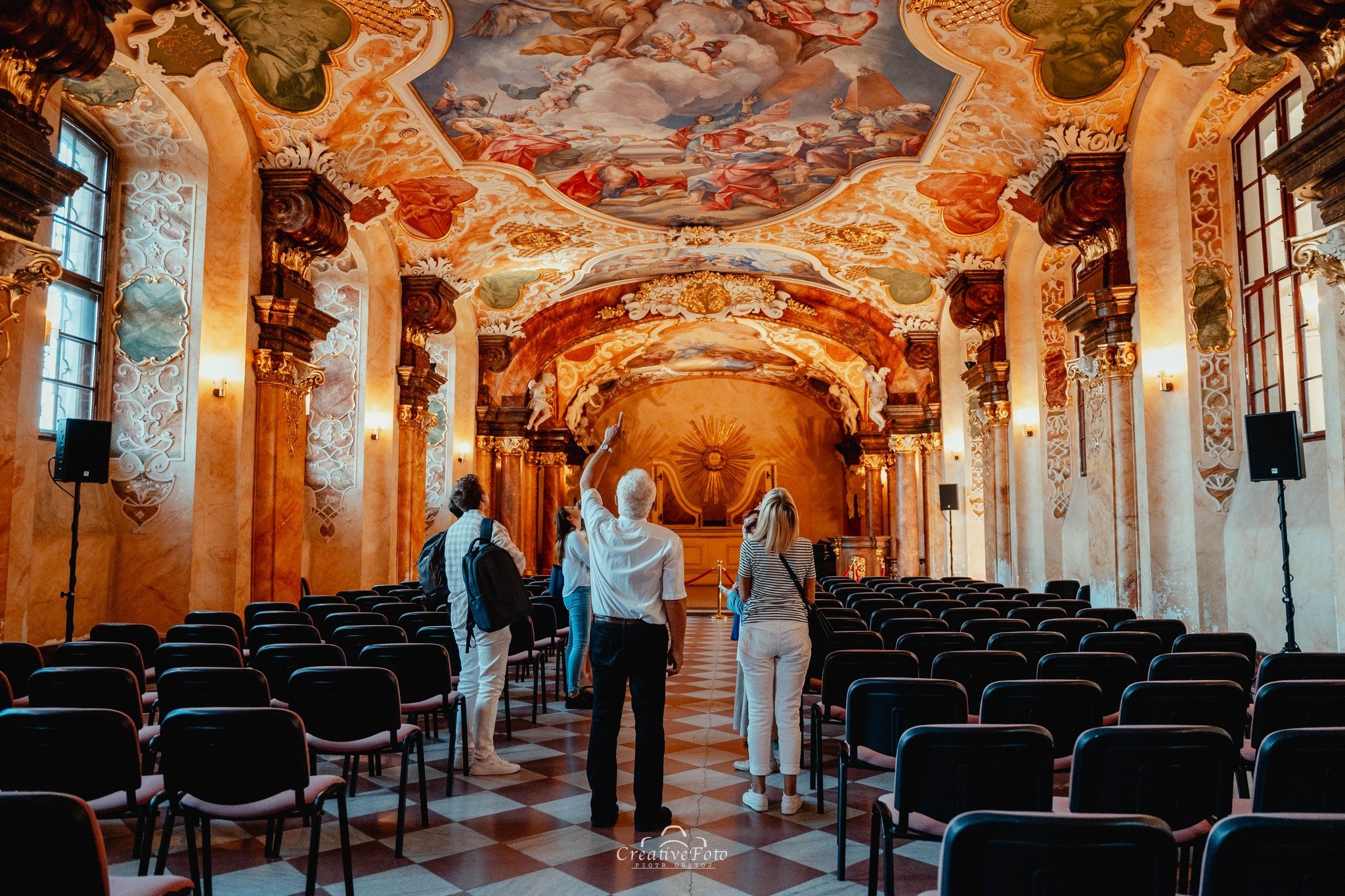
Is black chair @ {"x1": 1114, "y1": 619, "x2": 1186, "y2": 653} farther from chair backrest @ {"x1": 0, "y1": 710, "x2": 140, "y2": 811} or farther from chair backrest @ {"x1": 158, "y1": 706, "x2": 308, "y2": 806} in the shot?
chair backrest @ {"x1": 0, "y1": 710, "x2": 140, "y2": 811}

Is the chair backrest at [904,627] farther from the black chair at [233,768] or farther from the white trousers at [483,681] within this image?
the black chair at [233,768]

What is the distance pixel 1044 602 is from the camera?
1073cm

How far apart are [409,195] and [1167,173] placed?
1099 cm

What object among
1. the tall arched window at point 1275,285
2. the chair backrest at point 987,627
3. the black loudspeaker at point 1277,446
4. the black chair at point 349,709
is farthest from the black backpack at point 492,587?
the tall arched window at point 1275,285

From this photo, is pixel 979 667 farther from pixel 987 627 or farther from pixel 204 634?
pixel 204 634

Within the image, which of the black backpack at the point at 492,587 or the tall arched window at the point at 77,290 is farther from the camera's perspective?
the tall arched window at the point at 77,290

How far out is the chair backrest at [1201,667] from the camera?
17.4ft

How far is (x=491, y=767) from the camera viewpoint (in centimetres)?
625

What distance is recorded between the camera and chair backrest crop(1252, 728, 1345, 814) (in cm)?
323

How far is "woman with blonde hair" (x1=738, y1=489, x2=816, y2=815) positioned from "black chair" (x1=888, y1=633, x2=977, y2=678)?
1.34 m

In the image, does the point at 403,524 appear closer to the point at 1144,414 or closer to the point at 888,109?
the point at 888,109

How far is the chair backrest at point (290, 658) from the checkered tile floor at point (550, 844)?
0.80 meters

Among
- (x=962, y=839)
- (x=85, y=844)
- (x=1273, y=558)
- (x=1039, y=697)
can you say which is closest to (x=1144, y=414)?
(x=1273, y=558)

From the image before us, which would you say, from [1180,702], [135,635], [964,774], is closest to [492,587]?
[135,635]
